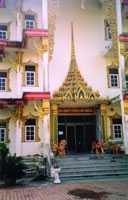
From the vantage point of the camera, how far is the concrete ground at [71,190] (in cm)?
826

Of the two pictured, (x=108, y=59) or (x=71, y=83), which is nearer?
(x=71, y=83)

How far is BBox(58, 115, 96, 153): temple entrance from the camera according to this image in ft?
57.9

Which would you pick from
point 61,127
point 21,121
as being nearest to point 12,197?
point 21,121

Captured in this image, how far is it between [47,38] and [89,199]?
1061cm

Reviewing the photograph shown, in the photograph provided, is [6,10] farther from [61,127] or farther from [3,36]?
[61,127]

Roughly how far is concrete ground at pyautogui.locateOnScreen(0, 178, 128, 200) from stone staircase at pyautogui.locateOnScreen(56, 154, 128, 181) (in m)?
0.92

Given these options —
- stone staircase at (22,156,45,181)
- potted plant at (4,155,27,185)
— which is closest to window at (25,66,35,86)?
stone staircase at (22,156,45,181)

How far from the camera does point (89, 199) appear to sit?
26.0ft

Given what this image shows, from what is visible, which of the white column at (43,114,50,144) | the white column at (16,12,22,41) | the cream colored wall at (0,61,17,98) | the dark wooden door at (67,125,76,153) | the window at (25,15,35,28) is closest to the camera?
the white column at (43,114,50,144)

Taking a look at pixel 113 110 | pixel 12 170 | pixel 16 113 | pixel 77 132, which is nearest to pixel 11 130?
pixel 16 113

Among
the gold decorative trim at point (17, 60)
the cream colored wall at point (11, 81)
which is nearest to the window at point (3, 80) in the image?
the cream colored wall at point (11, 81)

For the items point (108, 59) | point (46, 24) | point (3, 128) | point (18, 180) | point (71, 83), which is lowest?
point (18, 180)

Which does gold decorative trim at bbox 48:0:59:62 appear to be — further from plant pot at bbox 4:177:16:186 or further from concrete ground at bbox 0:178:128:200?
concrete ground at bbox 0:178:128:200

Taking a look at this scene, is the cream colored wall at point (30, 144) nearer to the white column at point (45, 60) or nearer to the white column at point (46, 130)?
the white column at point (45, 60)
